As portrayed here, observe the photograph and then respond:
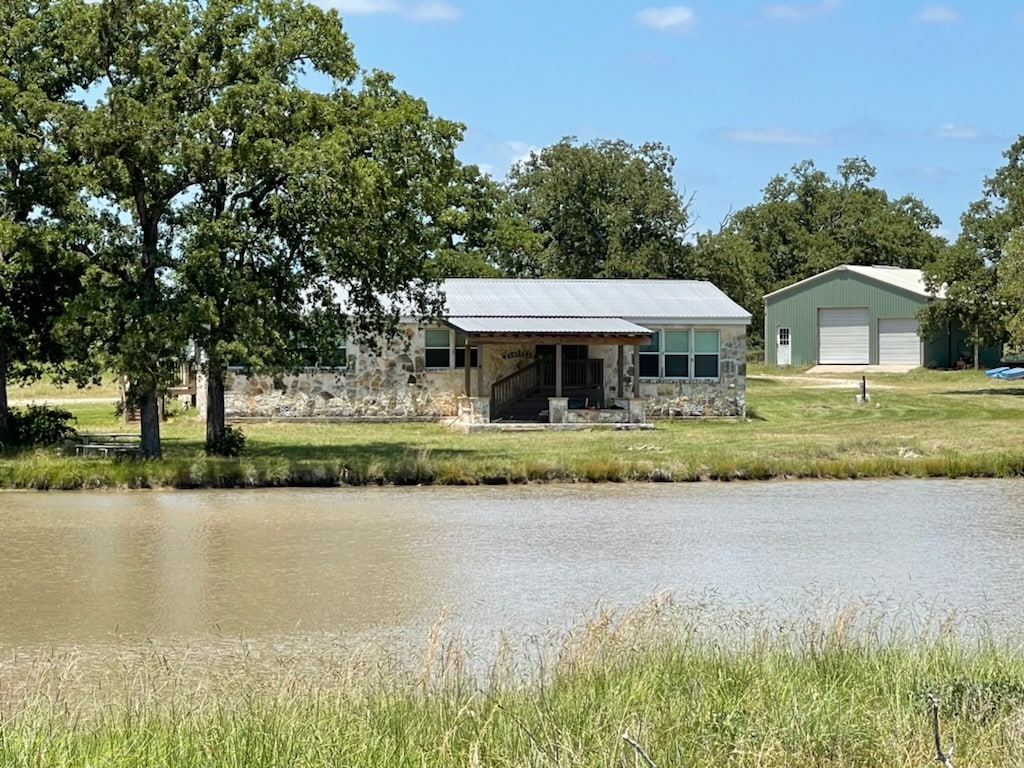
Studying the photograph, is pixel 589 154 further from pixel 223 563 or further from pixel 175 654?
pixel 175 654

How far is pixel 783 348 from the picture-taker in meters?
60.5

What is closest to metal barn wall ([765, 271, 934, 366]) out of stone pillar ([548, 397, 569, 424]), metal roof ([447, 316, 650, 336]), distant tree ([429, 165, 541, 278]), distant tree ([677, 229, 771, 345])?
distant tree ([677, 229, 771, 345])

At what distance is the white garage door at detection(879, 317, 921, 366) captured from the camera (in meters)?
55.9

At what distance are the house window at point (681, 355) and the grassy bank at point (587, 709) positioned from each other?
89.6 ft

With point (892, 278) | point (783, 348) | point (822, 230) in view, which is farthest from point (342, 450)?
point (822, 230)

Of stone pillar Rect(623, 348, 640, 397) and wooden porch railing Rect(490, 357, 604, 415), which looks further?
stone pillar Rect(623, 348, 640, 397)

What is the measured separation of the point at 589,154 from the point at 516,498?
108 ft

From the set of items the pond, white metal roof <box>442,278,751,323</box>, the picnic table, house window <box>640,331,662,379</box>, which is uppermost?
white metal roof <box>442,278,751,323</box>

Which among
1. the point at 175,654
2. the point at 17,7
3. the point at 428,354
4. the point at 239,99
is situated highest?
Result: the point at 17,7

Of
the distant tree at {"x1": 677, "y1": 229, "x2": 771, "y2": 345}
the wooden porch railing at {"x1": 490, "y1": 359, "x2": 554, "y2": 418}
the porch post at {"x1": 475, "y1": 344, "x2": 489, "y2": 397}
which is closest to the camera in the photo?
the wooden porch railing at {"x1": 490, "y1": 359, "x2": 554, "y2": 418}

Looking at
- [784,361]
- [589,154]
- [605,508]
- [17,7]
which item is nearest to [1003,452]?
[605,508]

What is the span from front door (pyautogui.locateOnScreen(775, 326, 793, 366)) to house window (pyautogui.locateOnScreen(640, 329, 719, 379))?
76.6 feet

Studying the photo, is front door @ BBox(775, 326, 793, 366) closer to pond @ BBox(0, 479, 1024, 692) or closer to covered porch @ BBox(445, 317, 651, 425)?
covered porch @ BBox(445, 317, 651, 425)

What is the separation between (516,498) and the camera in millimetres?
21641
